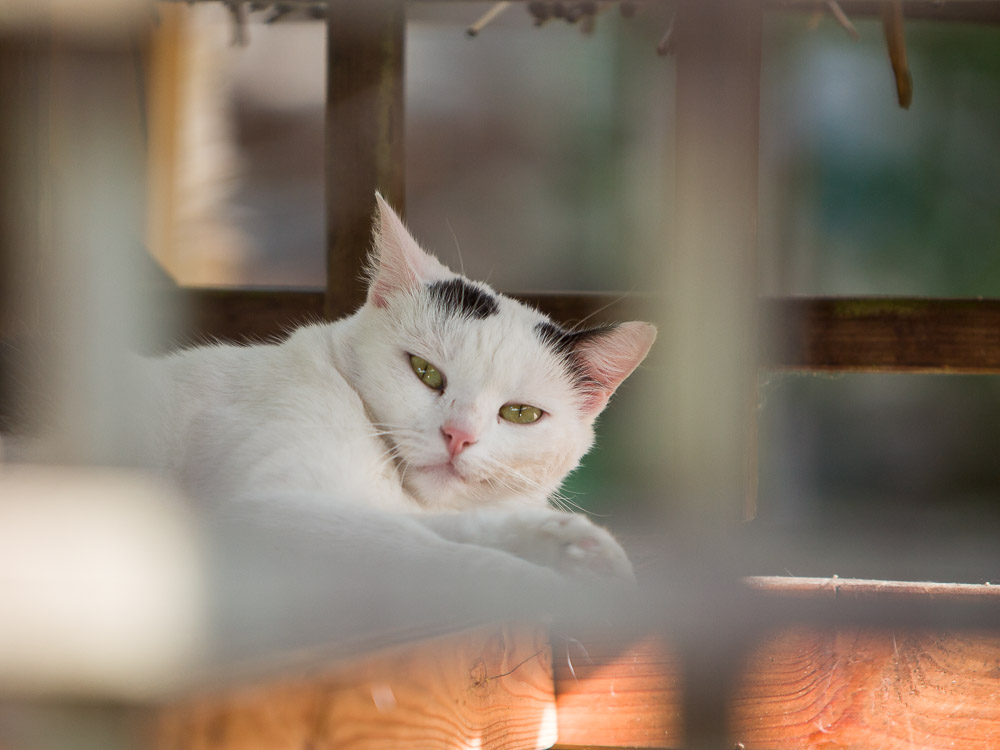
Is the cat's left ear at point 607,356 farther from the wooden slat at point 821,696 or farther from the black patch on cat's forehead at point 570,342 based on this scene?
the wooden slat at point 821,696

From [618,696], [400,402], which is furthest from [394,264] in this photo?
[618,696]

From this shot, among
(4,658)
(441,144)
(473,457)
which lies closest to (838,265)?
(441,144)

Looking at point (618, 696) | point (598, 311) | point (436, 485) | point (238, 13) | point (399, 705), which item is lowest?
point (618, 696)

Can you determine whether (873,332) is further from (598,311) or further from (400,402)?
(400,402)

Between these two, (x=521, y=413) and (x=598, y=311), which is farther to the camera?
(x=598, y=311)

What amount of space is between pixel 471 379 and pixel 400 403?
0.10 metres

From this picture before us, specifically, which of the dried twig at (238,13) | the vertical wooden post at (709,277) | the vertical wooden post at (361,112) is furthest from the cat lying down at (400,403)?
the dried twig at (238,13)

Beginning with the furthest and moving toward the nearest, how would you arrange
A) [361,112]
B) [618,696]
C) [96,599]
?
[361,112], [618,696], [96,599]

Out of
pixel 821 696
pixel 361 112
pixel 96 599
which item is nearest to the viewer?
pixel 96 599

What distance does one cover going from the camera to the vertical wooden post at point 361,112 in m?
1.30

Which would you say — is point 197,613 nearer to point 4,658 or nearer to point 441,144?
point 4,658

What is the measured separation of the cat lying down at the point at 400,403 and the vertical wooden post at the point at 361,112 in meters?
0.11

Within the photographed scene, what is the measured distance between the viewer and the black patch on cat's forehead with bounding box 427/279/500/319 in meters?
1.22

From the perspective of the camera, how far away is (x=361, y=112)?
1329 mm
